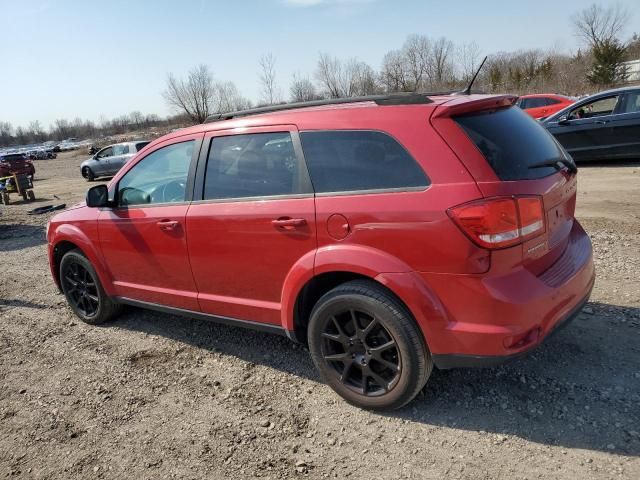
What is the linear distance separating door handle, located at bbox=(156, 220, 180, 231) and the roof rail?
887 mm

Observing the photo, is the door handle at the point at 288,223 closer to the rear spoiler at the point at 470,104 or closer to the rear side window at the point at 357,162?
the rear side window at the point at 357,162

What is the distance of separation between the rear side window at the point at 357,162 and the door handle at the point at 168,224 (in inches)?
47.8

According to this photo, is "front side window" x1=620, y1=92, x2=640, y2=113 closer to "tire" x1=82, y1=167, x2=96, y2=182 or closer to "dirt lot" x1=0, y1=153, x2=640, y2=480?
"dirt lot" x1=0, y1=153, x2=640, y2=480

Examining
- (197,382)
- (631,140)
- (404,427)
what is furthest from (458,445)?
(631,140)

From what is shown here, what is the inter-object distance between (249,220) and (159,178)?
121cm

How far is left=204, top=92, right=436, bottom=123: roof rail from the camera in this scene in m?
2.95

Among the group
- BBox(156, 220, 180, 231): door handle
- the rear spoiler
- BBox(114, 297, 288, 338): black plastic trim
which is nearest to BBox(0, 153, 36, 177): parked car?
BBox(114, 297, 288, 338): black plastic trim

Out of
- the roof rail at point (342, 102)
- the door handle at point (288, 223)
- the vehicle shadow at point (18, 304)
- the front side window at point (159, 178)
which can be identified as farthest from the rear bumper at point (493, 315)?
the vehicle shadow at point (18, 304)

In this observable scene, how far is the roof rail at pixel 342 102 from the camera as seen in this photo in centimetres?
295

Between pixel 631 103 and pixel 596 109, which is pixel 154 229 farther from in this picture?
pixel 596 109

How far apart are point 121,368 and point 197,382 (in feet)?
2.48

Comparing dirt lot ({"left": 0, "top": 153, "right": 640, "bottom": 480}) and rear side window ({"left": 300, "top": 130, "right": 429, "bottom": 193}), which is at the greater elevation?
rear side window ({"left": 300, "top": 130, "right": 429, "bottom": 193})

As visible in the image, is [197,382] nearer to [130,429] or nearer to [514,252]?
[130,429]

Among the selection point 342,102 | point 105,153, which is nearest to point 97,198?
point 342,102
